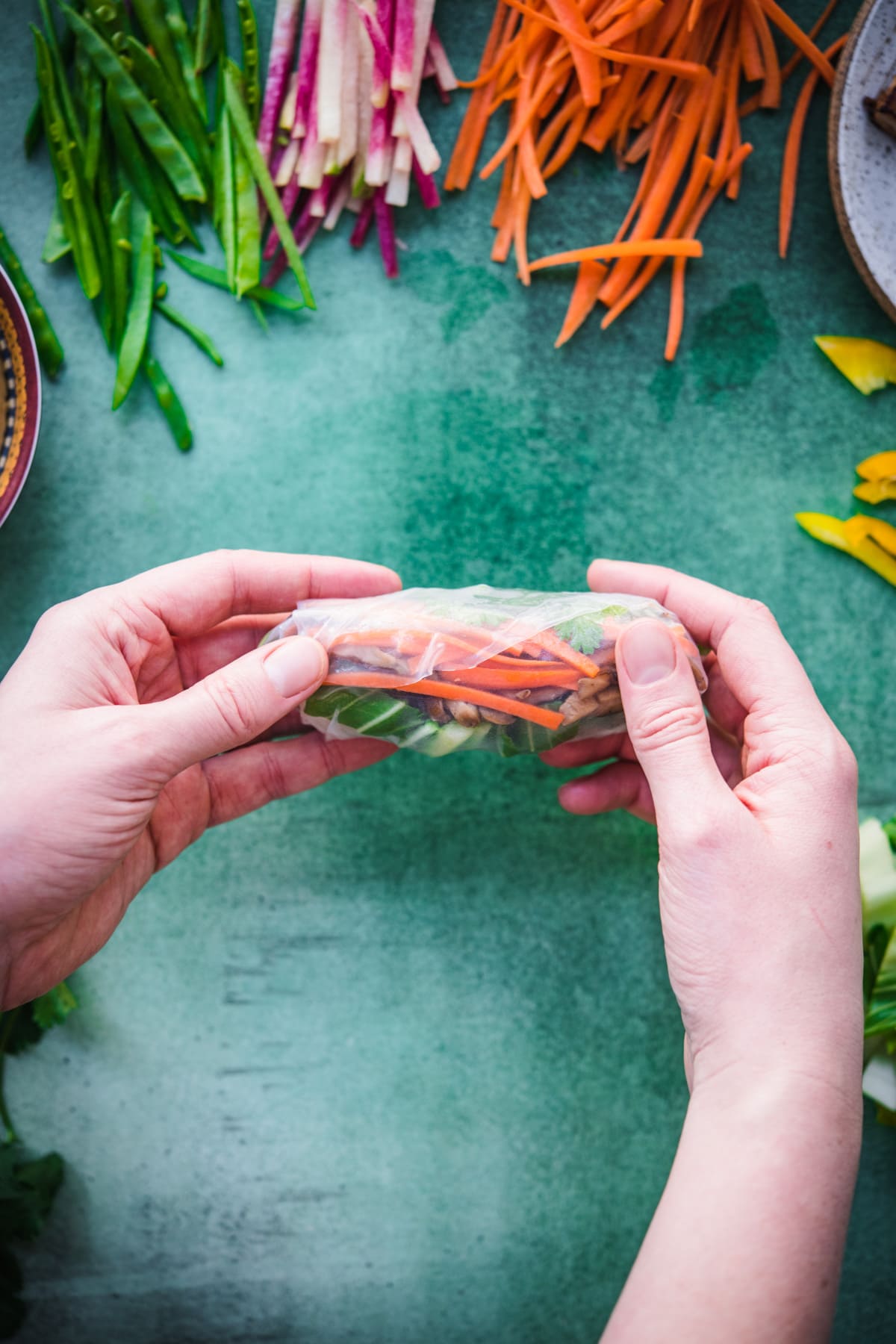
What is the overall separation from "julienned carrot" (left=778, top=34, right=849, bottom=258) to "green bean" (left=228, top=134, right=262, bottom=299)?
1170mm

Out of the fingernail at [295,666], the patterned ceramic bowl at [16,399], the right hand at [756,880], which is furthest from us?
the patterned ceramic bowl at [16,399]

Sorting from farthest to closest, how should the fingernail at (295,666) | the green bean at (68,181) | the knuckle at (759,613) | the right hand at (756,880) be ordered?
the green bean at (68,181) → the knuckle at (759,613) → the fingernail at (295,666) → the right hand at (756,880)

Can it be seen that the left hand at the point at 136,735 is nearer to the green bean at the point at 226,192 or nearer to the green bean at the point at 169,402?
the green bean at the point at 169,402

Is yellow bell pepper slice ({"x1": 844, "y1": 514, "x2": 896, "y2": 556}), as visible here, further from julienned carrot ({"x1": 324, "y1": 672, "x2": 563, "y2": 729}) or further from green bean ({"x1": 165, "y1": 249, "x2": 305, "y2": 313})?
green bean ({"x1": 165, "y1": 249, "x2": 305, "y2": 313})

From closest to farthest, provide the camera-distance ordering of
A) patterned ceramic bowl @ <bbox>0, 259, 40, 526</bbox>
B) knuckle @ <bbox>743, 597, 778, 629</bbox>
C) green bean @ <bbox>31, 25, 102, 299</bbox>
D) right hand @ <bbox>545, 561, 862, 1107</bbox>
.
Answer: right hand @ <bbox>545, 561, 862, 1107</bbox> < knuckle @ <bbox>743, 597, 778, 629</bbox> < patterned ceramic bowl @ <bbox>0, 259, 40, 526</bbox> < green bean @ <bbox>31, 25, 102, 299</bbox>

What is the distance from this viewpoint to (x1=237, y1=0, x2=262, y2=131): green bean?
68.9 inches

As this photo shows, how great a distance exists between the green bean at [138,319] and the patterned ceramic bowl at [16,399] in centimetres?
18

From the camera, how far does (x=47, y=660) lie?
51.2 inches


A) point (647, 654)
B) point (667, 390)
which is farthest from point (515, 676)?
point (667, 390)

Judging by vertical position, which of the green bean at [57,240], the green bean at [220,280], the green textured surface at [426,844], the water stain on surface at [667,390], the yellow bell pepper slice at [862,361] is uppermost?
the green bean at [57,240]

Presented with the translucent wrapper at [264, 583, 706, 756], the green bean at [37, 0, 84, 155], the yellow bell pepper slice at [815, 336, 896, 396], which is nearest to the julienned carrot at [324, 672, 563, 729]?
the translucent wrapper at [264, 583, 706, 756]

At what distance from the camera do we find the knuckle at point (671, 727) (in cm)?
122

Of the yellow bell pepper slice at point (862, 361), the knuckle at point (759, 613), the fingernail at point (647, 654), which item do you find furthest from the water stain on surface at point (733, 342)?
the fingernail at point (647, 654)

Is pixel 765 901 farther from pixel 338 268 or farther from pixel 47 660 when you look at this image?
pixel 338 268
